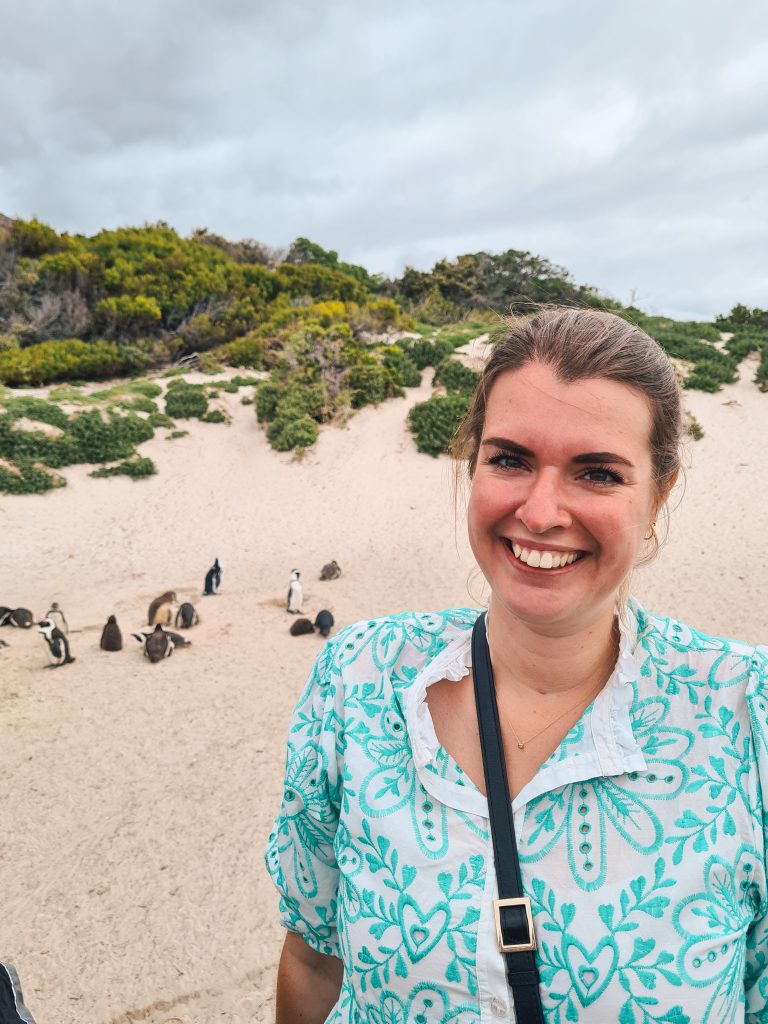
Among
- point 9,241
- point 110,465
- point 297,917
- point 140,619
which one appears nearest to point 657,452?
point 297,917

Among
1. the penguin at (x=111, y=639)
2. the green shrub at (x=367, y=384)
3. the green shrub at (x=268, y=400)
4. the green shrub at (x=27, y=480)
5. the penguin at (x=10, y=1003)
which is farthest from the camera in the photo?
the green shrub at (x=367, y=384)

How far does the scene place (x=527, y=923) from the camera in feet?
3.76

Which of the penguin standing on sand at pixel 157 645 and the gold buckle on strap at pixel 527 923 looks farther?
the penguin standing on sand at pixel 157 645

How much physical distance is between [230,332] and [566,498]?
2479cm

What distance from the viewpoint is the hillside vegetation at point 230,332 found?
50.9 ft

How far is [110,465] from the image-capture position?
48.0 ft

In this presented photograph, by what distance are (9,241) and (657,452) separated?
29.5 meters

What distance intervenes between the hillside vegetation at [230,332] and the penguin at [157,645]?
7436mm

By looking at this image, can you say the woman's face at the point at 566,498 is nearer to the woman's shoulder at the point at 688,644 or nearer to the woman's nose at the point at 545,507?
the woman's nose at the point at 545,507

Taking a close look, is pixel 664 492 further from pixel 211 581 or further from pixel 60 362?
pixel 60 362

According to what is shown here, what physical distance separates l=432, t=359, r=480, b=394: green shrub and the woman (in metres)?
15.5

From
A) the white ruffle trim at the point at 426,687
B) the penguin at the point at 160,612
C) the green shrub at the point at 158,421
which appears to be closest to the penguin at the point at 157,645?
the penguin at the point at 160,612

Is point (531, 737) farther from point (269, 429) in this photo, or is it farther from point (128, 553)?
point (269, 429)

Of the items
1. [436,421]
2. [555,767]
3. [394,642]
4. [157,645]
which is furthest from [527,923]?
[436,421]
